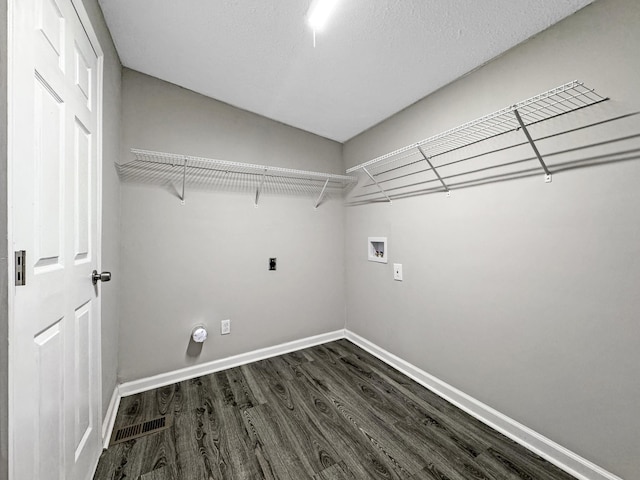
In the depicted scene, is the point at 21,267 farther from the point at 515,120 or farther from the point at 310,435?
the point at 515,120

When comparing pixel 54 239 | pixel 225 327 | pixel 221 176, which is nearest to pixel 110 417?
pixel 225 327

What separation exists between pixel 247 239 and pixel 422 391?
71.3 inches

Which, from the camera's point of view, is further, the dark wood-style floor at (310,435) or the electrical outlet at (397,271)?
the electrical outlet at (397,271)

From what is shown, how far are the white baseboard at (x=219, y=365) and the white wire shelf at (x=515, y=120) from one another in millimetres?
1798

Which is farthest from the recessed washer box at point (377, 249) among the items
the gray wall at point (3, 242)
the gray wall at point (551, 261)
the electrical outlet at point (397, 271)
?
the gray wall at point (3, 242)

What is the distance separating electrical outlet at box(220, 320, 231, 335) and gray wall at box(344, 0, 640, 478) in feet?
5.07

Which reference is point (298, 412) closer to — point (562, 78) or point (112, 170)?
point (112, 170)

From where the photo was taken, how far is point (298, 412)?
66.7 inches

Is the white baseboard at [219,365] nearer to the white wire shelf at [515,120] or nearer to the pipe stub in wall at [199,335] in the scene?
the pipe stub in wall at [199,335]

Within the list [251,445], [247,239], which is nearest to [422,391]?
[251,445]

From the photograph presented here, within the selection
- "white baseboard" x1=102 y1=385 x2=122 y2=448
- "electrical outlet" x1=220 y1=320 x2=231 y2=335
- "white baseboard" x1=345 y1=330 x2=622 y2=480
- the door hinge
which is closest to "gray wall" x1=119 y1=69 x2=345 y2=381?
"electrical outlet" x1=220 y1=320 x2=231 y2=335

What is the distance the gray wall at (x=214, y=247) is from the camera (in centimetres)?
193

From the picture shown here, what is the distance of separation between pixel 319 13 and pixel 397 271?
178cm

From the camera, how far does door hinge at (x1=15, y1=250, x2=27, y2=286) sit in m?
0.69
